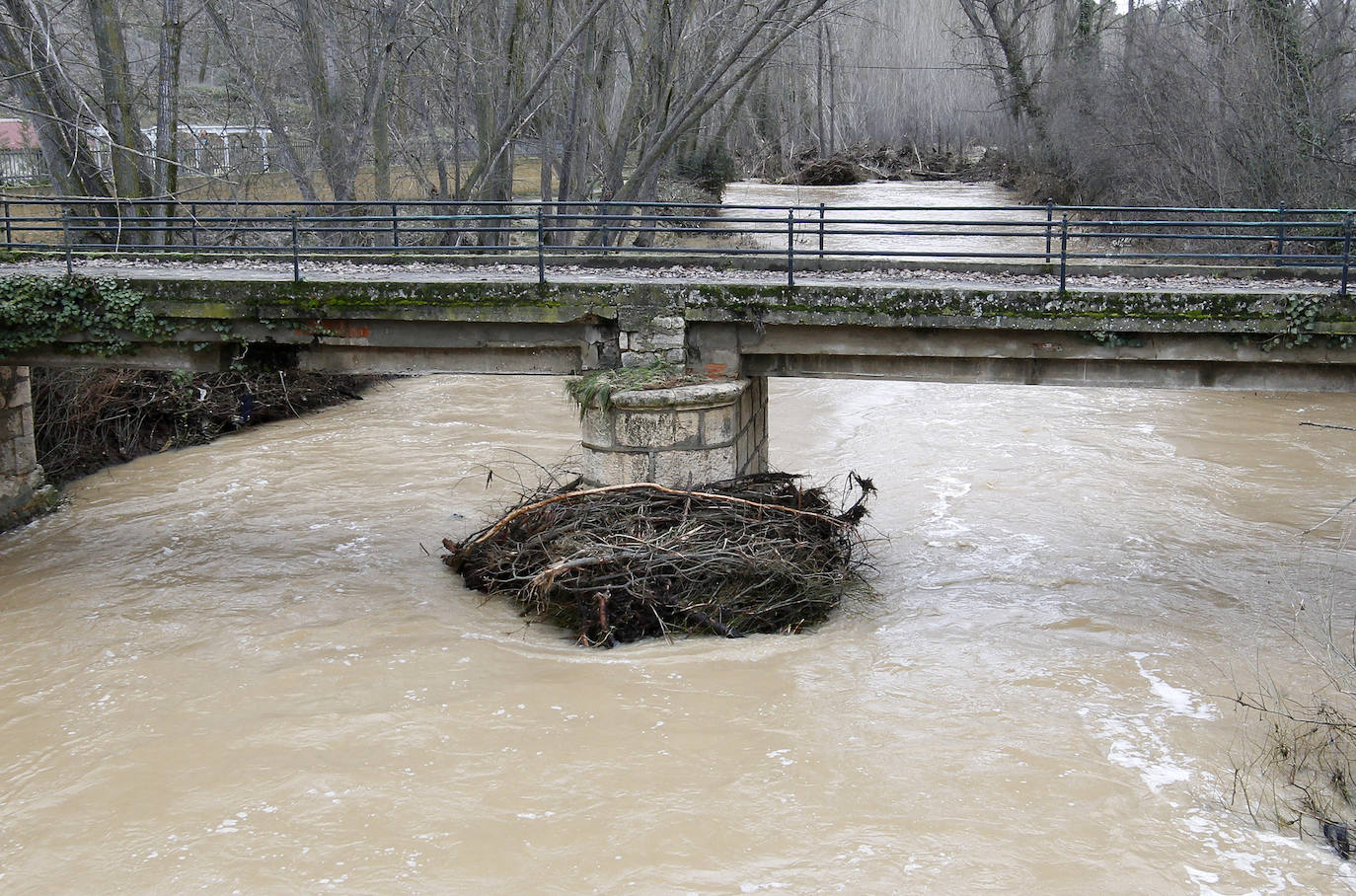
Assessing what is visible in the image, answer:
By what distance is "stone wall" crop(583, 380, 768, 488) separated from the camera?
38.1 ft

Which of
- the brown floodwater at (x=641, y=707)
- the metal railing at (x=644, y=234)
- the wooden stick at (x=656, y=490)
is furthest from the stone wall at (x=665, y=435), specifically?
the brown floodwater at (x=641, y=707)

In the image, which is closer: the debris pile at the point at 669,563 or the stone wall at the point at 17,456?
the debris pile at the point at 669,563

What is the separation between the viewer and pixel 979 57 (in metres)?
53.0

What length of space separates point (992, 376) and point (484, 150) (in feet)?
46.1

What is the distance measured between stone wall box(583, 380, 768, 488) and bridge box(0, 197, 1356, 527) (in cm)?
2

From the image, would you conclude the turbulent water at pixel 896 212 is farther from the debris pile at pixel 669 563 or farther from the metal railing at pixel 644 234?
the debris pile at pixel 669 563

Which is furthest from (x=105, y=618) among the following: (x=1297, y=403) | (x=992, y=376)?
(x=1297, y=403)

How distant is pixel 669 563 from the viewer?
36.8 ft

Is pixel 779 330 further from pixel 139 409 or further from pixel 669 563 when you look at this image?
pixel 139 409

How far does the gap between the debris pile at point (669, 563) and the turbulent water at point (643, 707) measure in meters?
0.34

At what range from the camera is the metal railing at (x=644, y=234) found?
1166 cm

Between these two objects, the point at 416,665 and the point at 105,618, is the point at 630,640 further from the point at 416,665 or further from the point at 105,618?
the point at 105,618

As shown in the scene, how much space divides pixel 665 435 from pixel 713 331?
46.3 inches

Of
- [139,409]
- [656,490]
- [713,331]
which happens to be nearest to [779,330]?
[713,331]
